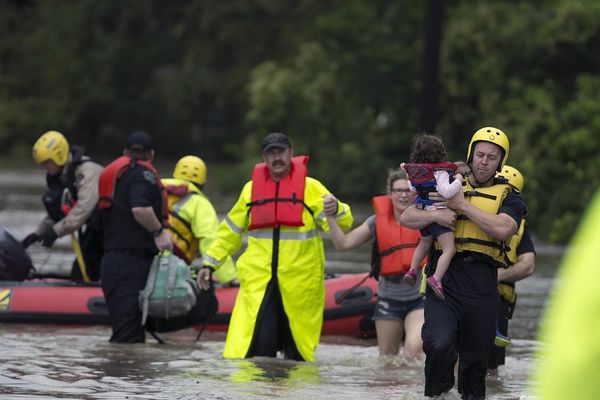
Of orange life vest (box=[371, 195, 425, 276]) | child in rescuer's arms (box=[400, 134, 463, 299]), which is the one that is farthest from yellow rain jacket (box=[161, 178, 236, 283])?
child in rescuer's arms (box=[400, 134, 463, 299])

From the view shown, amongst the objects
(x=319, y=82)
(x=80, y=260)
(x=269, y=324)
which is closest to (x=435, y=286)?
(x=269, y=324)

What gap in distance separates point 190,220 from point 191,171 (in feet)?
1.66

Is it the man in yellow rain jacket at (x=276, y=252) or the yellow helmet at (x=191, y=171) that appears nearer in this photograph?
the man in yellow rain jacket at (x=276, y=252)

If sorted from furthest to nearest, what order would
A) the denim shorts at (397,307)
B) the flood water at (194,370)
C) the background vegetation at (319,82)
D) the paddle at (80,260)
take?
the background vegetation at (319,82), the paddle at (80,260), the denim shorts at (397,307), the flood water at (194,370)

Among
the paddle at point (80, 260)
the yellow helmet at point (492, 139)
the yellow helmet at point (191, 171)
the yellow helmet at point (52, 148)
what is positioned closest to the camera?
the yellow helmet at point (492, 139)

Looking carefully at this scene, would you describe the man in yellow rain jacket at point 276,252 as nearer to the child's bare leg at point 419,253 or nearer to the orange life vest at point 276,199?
the orange life vest at point 276,199

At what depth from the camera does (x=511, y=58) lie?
87.4 feet

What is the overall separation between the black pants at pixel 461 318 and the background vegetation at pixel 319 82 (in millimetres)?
13441

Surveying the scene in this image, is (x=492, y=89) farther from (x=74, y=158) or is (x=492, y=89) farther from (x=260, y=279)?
(x=260, y=279)

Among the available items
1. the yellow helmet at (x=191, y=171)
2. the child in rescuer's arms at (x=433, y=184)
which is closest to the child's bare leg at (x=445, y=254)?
the child in rescuer's arms at (x=433, y=184)

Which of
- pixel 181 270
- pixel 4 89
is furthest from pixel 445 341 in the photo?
pixel 4 89

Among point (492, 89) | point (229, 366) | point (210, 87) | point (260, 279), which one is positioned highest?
point (210, 87)

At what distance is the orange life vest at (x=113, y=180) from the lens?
10391 millimetres

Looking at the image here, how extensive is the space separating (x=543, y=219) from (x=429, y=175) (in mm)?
16112
